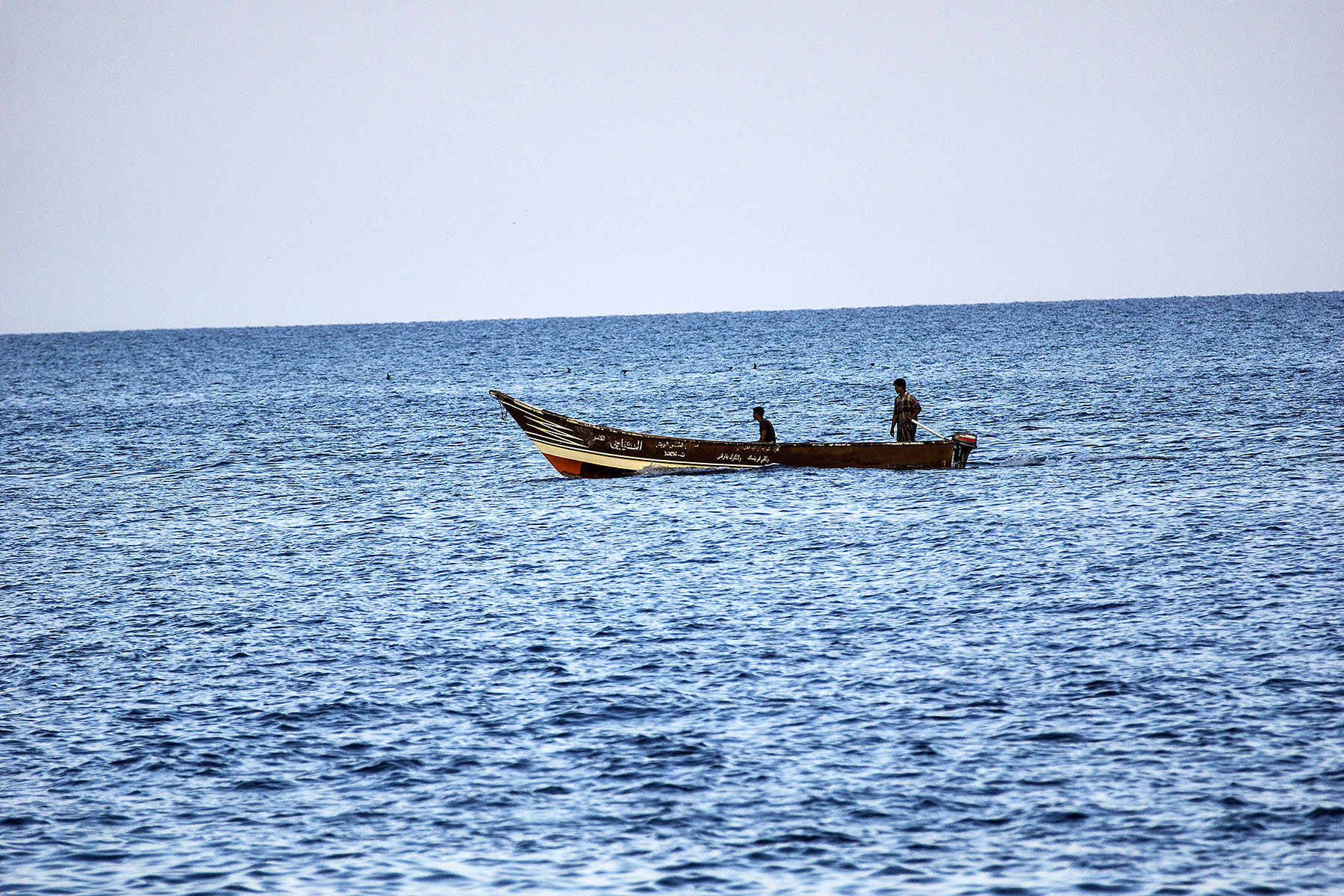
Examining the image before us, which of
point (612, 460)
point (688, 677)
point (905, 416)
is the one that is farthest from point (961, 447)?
point (688, 677)

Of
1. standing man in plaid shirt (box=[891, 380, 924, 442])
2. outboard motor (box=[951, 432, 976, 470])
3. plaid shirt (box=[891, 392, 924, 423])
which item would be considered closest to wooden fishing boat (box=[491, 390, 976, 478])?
outboard motor (box=[951, 432, 976, 470])

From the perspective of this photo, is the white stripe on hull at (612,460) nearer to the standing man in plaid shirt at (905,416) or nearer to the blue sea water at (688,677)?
the blue sea water at (688,677)

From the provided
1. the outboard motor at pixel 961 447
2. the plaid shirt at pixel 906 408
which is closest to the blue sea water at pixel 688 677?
the outboard motor at pixel 961 447

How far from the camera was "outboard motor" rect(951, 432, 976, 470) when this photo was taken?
1169 inches

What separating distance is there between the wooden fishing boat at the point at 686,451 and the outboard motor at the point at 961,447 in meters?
0.02

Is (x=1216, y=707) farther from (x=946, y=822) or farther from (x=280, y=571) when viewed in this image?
(x=280, y=571)

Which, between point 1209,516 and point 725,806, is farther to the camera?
point 1209,516

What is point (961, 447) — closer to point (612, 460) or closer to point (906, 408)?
point (906, 408)

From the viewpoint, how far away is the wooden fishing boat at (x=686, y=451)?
30250 millimetres

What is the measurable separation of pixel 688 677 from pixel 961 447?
16755 mm

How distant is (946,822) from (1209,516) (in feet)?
50.0

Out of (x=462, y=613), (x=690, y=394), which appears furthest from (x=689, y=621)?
(x=690, y=394)

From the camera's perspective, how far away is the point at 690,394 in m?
66.4

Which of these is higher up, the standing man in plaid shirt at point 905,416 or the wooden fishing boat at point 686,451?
the standing man in plaid shirt at point 905,416
